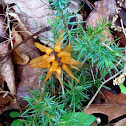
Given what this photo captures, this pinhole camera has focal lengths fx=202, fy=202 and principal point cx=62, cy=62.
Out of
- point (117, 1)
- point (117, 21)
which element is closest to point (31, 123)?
point (117, 21)

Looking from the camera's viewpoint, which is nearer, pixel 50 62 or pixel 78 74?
pixel 50 62

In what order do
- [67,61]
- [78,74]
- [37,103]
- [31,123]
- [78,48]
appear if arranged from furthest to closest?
1. [78,74]
2. [31,123]
3. [37,103]
4. [67,61]
5. [78,48]

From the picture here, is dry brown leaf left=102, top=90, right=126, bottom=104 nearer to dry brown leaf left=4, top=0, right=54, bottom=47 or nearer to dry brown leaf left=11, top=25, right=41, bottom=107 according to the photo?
dry brown leaf left=11, top=25, right=41, bottom=107

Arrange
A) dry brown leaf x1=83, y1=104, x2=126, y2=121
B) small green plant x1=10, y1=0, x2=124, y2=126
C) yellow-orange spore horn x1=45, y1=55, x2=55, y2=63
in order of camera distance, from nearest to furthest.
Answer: small green plant x1=10, y1=0, x2=124, y2=126 → yellow-orange spore horn x1=45, y1=55, x2=55, y2=63 → dry brown leaf x1=83, y1=104, x2=126, y2=121

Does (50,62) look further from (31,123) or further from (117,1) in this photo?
(117,1)

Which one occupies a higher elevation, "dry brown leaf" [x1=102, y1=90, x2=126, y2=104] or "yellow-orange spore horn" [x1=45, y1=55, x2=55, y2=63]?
"yellow-orange spore horn" [x1=45, y1=55, x2=55, y2=63]

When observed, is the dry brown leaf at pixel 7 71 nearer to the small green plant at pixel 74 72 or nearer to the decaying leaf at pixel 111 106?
the small green plant at pixel 74 72

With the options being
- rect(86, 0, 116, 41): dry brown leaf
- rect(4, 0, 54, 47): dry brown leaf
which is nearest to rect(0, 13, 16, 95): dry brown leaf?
rect(4, 0, 54, 47): dry brown leaf

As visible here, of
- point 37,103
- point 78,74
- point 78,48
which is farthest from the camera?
point 78,74
